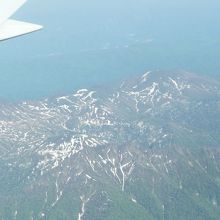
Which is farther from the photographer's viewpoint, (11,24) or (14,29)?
(11,24)

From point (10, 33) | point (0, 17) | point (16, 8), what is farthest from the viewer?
point (16, 8)

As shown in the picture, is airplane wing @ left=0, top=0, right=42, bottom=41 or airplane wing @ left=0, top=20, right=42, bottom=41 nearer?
airplane wing @ left=0, top=20, right=42, bottom=41

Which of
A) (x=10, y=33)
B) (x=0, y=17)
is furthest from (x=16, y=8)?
(x=10, y=33)

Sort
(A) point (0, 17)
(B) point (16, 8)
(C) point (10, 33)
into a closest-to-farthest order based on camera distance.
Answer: (C) point (10, 33), (A) point (0, 17), (B) point (16, 8)

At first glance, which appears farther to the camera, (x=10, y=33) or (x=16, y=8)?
(x=16, y=8)

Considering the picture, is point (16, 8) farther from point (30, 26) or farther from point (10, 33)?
point (10, 33)

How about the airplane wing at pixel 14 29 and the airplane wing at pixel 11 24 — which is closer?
the airplane wing at pixel 14 29

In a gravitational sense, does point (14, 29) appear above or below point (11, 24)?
above
